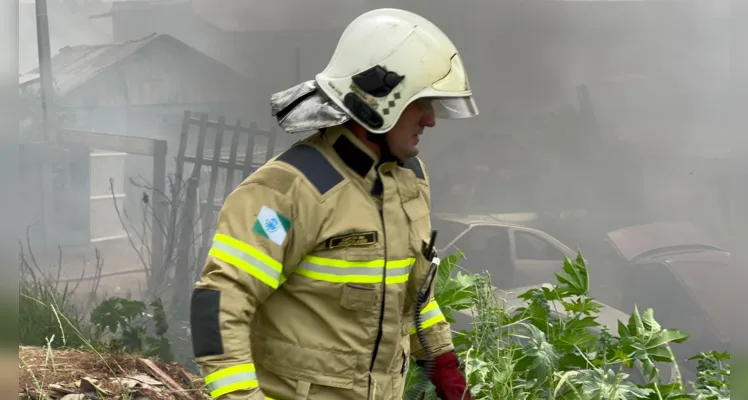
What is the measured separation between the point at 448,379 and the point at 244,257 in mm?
944

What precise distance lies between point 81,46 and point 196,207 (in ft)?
3.75

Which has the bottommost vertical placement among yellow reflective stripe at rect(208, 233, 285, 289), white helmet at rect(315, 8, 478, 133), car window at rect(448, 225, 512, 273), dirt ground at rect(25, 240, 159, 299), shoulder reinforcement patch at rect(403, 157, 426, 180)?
dirt ground at rect(25, 240, 159, 299)

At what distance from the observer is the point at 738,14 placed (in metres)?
1.98

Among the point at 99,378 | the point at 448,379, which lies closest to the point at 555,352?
the point at 448,379

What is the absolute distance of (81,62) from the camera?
4109 mm

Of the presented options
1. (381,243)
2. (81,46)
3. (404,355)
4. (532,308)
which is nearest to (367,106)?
(381,243)

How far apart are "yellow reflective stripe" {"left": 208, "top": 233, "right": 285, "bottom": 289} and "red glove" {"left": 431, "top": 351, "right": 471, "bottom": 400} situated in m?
0.84

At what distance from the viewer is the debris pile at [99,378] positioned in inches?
130

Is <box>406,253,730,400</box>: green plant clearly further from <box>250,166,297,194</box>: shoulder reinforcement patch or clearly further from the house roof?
the house roof

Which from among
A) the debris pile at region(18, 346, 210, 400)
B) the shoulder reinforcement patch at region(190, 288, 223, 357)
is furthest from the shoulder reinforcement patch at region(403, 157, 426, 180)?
the debris pile at region(18, 346, 210, 400)

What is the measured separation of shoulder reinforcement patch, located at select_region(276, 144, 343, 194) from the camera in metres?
1.93

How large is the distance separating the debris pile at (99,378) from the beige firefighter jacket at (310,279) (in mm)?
1572

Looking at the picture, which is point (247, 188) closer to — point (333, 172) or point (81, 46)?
point (333, 172)

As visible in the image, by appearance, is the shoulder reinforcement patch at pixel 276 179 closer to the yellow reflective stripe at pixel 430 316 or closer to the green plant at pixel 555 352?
the yellow reflective stripe at pixel 430 316
